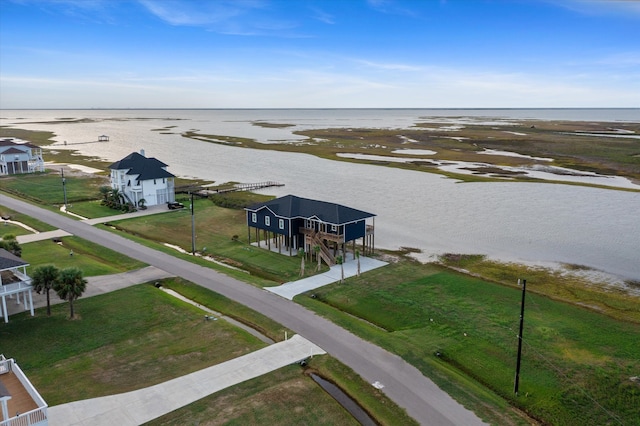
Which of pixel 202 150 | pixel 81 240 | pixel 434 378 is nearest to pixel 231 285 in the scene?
pixel 434 378

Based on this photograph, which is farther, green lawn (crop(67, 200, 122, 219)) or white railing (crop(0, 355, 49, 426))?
green lawn (crop(67, 200, 122, 219))

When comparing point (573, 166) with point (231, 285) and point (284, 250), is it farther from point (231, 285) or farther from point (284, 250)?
point (231, 285)

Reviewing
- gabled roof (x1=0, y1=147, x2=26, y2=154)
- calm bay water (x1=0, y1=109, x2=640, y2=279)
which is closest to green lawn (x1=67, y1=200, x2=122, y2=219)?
calm bay water (x1=0, y1=109, x2=640, y2=279)

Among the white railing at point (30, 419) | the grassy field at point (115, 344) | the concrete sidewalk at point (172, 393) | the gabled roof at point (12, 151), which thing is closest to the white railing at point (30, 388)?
the white railing at point (30, 419)

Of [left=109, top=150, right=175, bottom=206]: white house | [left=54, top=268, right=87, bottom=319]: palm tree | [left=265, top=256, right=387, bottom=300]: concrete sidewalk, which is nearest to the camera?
[left=54, top=268, right=87, bottom=319]: palm tree

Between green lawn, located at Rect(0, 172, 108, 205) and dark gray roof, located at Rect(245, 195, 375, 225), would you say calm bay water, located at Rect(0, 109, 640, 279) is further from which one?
green lawn, located at Rect(0, 172, 108, 205)

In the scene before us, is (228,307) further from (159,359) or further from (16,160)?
(16,160)
